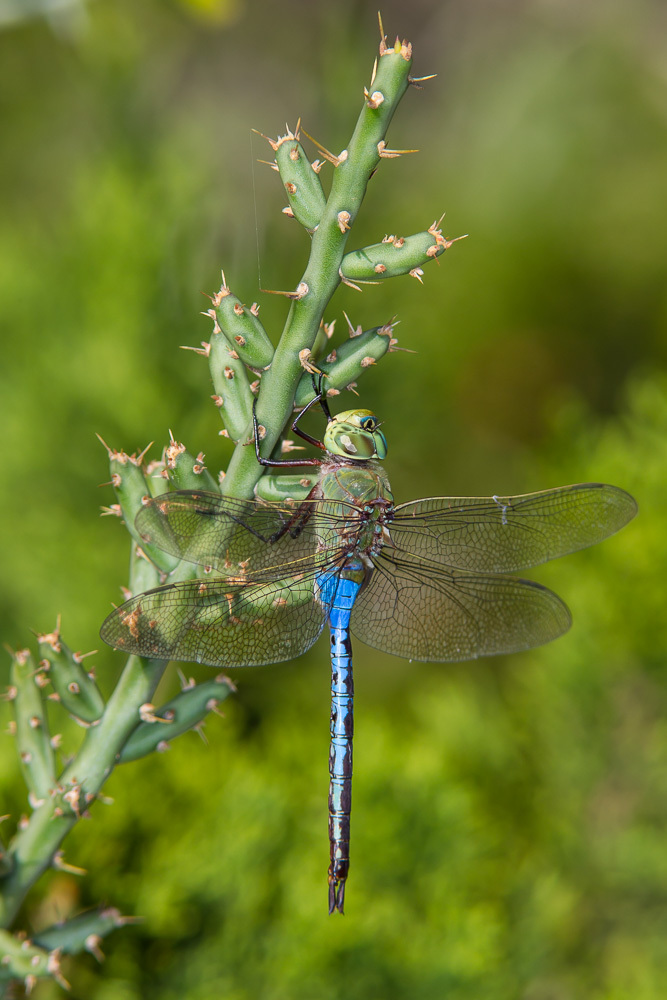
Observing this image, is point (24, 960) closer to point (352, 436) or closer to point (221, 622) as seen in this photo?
point (221, 622)

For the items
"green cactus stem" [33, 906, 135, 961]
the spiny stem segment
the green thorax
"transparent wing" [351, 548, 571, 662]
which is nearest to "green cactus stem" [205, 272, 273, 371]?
the spiny stem segment

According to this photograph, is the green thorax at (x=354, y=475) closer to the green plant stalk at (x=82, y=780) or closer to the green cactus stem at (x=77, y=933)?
the green plant stalk at (x=82, y=780)

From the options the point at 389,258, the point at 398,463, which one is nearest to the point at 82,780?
the point at 389,258

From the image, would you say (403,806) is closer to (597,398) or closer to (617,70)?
(597,398)

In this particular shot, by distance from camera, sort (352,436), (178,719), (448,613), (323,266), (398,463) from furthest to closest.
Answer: (398,463) → (448,613) → (352,436) → (178,719) → (323,266)

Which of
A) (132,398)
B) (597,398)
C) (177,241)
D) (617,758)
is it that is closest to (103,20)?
(177,241)

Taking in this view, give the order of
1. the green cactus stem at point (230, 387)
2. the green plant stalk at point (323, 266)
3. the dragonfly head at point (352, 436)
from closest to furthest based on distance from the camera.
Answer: the green plant stalk at point (323, 266)
the green cactus stem at point (230, 387)
the dragonfly head at point (352, 436)

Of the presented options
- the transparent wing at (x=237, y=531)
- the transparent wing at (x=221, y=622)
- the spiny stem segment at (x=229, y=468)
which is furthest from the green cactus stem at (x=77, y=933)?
the transparent wing at (x=237, y=531)
